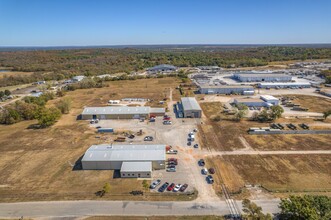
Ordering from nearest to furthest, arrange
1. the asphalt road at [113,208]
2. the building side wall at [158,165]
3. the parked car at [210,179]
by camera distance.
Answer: the asphalt road at [113,208], the parked car at [210,179], the building side wall at [158,165]

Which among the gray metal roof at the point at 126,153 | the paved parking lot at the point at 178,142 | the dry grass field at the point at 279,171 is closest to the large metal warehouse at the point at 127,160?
the gray metal roof at the point at 126,153

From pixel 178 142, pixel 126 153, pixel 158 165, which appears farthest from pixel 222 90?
pixel 126 153

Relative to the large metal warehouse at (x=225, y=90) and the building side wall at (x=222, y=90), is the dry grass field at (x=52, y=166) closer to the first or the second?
the building side wall at (x=222, y=90)

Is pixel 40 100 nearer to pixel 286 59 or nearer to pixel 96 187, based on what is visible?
pixel 96 187

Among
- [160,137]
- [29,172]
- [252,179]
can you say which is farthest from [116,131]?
[252,179]

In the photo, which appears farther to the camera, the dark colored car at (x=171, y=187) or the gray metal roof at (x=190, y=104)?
the gray metal roof at (x=190, y=104)
